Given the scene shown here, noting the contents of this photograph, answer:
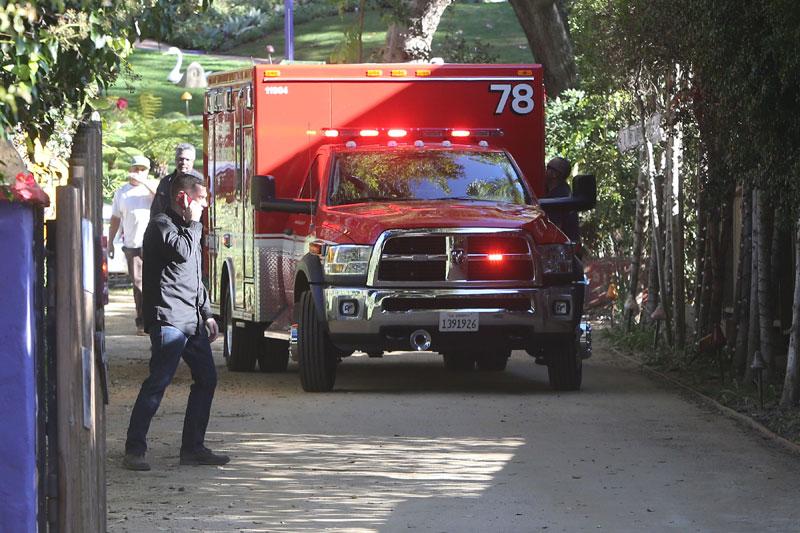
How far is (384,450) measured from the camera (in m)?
11.0

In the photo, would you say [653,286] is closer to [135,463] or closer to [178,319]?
[178,319]

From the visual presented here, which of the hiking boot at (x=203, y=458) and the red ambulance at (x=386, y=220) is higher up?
the red ambulance at (x=386, y=220)

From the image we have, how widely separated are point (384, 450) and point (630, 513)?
2.50m

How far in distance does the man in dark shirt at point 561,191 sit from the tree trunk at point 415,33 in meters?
10.4

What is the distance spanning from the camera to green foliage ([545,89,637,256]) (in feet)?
73.0

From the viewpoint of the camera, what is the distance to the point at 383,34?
6638 centimetres

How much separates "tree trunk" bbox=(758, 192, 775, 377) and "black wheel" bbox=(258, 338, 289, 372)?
5.21 meters

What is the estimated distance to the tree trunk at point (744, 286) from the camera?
14406 millimetres

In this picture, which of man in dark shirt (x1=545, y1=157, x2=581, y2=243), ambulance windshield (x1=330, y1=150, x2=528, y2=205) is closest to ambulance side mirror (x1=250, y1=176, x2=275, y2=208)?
ambulance windshield (x1=330, y1=150, x2=528, y2=205)

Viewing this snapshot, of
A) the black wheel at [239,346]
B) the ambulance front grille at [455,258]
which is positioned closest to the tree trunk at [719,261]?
the ambulance front grille at [455,258]

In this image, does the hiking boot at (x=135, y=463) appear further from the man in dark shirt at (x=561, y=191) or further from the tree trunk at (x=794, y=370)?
the man in dark shirt at (x=561, y=191)

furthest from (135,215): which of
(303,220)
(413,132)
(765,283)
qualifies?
(765,283)

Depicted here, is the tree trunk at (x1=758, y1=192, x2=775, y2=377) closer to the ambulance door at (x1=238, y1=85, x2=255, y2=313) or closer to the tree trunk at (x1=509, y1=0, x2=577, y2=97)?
the ambulance door at (x1=238, y1=85, x2=255, y2=313)

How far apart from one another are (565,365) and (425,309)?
146 centimetres
